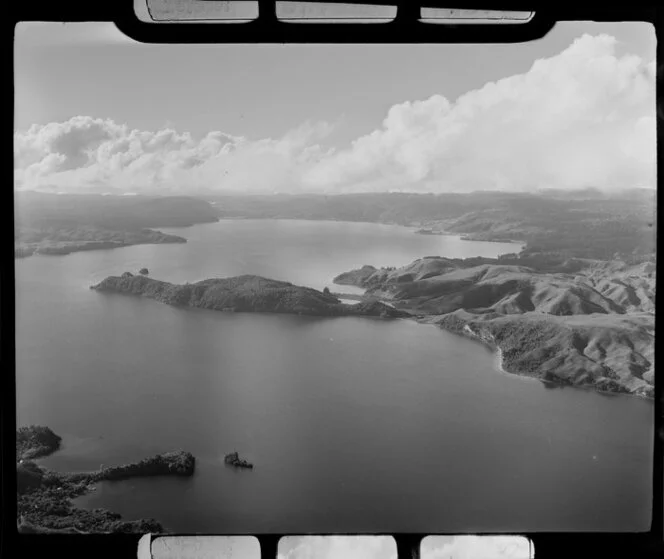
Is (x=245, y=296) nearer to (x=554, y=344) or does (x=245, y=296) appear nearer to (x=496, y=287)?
(x=496, y=287)

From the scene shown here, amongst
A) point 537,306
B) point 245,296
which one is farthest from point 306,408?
point 537,306

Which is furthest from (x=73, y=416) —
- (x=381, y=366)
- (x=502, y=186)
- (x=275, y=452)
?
(x=502, y=186)

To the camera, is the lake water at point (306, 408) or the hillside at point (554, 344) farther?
the hillside at point (554, 344)

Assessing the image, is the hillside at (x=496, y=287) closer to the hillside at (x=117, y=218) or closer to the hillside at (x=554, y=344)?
the hillside at (x=554, y=344)

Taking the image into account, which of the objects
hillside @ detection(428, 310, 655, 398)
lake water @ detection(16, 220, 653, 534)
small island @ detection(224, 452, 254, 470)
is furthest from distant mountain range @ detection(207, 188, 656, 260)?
small island @ detection(224, 452, 254, 470)

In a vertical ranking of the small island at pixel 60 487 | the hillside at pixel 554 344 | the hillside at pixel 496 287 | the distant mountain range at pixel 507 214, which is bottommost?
the small island at pixel 60 487

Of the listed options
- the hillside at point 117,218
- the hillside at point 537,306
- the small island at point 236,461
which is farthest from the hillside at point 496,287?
the small island at point 236,461
